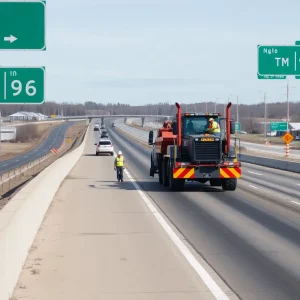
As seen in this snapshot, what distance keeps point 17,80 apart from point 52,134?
13055cm

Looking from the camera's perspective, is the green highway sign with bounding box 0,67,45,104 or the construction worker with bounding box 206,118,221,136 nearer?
the green highway sign with bounding box 0,67,45,104

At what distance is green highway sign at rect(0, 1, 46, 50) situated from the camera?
1473 centimetres

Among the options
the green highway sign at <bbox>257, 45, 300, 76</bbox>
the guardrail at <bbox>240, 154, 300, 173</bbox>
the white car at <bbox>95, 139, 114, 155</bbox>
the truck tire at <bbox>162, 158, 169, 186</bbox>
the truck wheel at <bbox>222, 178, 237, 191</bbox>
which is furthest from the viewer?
the white car at <bbox>95, 139, 114, 155</bbox>

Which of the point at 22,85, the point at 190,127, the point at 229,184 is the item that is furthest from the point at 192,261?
the point at 190,127

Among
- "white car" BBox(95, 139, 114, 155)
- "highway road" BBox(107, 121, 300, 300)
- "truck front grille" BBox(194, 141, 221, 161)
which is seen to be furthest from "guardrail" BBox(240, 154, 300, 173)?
"truck front grille" BBox(194, 141, 221, 161)

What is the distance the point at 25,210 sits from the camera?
12852 millimetres

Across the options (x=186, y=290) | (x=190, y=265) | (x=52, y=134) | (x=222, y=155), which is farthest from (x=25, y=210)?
(x=52, y=134)

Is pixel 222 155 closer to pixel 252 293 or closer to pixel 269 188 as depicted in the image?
pixel 269 188

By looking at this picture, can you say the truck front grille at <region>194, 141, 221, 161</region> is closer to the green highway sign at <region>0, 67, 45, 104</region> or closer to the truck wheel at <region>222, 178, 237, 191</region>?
the truck wheel at <region>222, 178, 237, 191</region>

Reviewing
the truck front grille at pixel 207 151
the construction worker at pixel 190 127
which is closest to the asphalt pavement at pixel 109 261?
the truck front grille at pixel 207 151

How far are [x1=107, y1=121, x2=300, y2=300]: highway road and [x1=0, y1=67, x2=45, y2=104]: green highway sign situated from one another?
15.5 feet

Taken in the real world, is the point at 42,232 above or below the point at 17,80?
below

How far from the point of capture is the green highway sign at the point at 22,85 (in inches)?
629

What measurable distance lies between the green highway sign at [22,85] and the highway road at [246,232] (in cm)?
472
